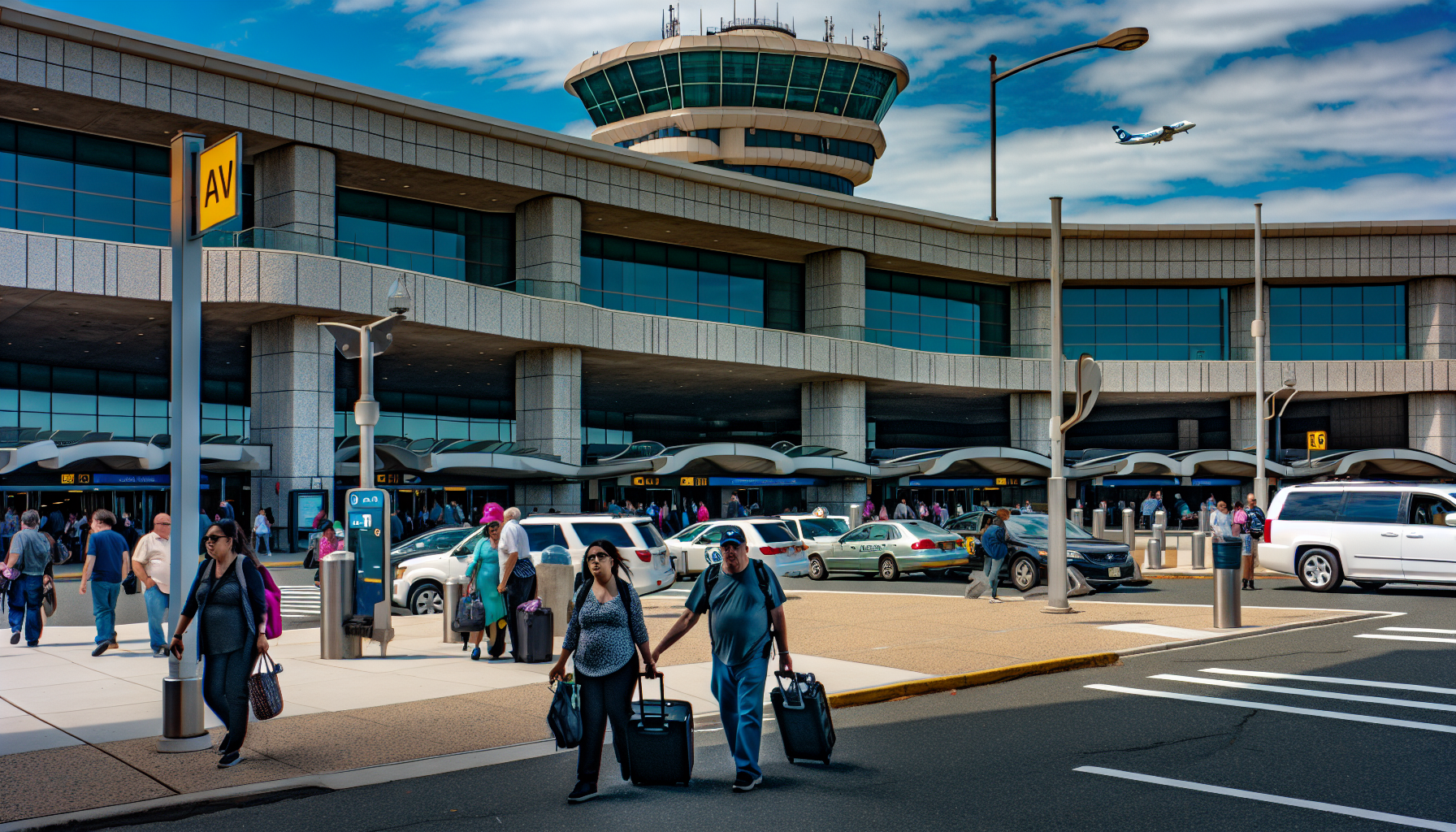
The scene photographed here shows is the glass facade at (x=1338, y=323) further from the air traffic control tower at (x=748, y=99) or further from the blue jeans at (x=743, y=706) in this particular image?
the blue jeans at (x=743, y=706)

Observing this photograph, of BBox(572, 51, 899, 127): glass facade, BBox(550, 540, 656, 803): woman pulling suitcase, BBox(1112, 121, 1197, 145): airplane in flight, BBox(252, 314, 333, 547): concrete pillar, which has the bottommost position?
BBox(550, 540, 656, 803): woman pulling suitcase

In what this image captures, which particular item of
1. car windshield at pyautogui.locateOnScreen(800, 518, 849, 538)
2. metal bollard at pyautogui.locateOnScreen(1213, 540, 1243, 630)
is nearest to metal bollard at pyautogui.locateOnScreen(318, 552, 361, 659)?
metal bollard at pyautogui.locateOnScreen(1213, 540, 1243, 630)

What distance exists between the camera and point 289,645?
15.0m

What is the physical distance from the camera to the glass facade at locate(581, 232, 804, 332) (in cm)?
4675

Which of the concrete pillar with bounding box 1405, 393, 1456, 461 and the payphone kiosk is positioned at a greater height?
the concrete pillar with bounding box 1405, 393, 1456, 461

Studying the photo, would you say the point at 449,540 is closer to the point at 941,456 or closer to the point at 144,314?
the point at 144,314

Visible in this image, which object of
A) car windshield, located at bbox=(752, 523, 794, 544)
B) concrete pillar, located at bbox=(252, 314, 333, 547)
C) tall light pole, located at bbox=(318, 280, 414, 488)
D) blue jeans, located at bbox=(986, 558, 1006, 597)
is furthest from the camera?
concrete pillar, located at bbox=(252, 314, 333, 547)

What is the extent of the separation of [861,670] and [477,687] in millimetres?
3909

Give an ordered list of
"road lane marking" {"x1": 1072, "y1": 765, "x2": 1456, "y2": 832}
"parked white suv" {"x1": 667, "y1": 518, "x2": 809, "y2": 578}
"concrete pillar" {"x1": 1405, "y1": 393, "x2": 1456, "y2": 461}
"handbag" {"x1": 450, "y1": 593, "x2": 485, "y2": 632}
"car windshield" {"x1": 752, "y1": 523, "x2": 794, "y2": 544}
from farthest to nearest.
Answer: "concrete pillar" {"x1": 1405, "y1": 393, "x2": 1456, "y2": 461} < "car windshield" {"x1": 752, "y1": 523, "x2": 794, "y2": 544} < "parked white suv" {"x1": 667, "y1": 518, "x2": 809, "y2": 578} < "handbag" {"x1": 450, "y1": 593, "x2": 485, "y2": 632} < "road lane marking" {"x1": 1072, "y1": 765, "x2": 1456, "y2": 832}

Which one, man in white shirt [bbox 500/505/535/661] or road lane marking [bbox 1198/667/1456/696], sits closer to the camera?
road lane marking [bbox 1198/667/1456/696]

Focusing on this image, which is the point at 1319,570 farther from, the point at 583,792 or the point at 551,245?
the point at 551,245

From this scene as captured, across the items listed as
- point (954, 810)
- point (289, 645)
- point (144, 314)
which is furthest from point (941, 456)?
point (954, 810)

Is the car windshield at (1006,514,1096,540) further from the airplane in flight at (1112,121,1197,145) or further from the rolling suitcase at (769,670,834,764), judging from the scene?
the rolling suitcase at (769,670,834,764)

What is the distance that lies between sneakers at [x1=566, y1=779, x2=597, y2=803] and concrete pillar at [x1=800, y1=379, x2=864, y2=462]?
43.4 metres
